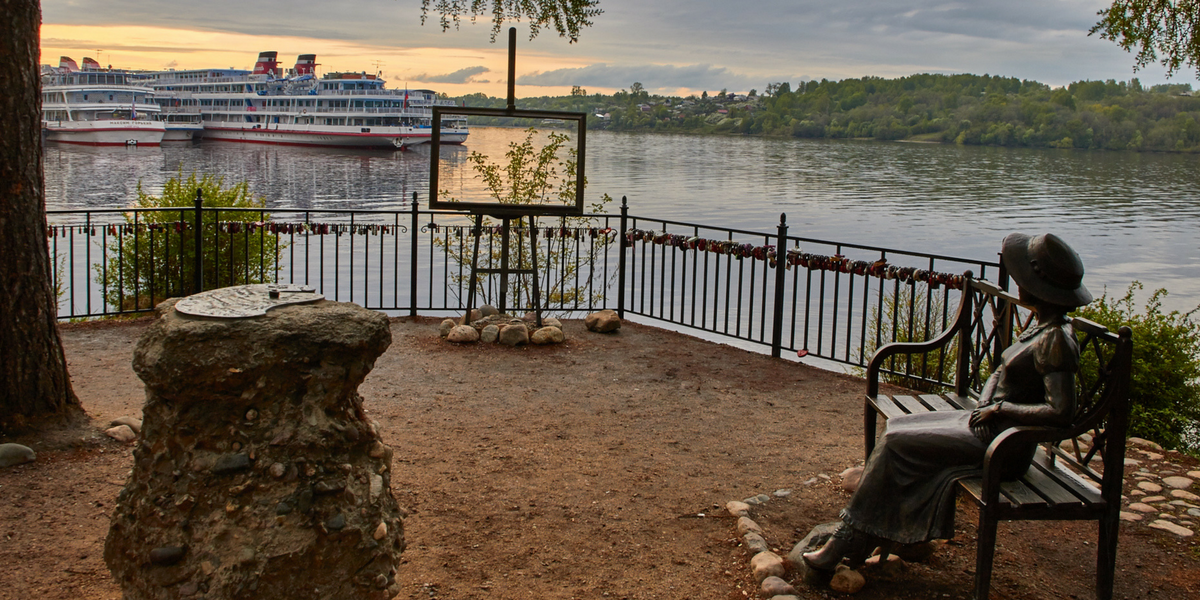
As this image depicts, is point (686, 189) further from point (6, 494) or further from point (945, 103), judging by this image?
point (6, 494)

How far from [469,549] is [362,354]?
1293mm

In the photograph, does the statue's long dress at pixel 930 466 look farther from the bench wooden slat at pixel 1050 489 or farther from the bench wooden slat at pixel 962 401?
the bench wooden slat at pixel 962 401

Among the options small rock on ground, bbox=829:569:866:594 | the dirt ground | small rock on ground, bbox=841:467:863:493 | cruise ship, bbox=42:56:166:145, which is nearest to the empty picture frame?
the dirt ground

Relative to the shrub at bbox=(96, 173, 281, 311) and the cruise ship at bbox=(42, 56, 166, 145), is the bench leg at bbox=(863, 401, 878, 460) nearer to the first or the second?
the shrub at bbox=(96, 173, 281, 311)

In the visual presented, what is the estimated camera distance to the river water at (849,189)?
24.4m

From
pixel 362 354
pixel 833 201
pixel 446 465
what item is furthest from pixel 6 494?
pixel 833 201

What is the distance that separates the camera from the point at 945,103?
191 ft

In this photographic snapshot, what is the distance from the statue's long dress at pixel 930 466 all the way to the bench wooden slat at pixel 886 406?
33 centimetres

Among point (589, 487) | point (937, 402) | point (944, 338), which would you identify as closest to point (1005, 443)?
point (937, 402)

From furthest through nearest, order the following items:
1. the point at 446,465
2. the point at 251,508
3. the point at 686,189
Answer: the point at 686,189 < the point at 446,465 < the point at 251,508

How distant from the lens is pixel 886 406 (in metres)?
4.36

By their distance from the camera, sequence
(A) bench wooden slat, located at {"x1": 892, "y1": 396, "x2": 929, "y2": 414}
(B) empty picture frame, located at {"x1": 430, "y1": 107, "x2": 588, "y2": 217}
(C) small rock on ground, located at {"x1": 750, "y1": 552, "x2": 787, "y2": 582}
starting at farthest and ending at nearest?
(B) empty picture frame, located at {"x1": 430, "y1": 107, "x2": 588, "y2": 217}, (A) bench wooden slat, located at {"x1": 892, "y1": 396, "x2": 929, "y2": 414}, (C) small rock on ground, located at {"x1": 750, "y1": 552, "x2": 787, "y2": 582}

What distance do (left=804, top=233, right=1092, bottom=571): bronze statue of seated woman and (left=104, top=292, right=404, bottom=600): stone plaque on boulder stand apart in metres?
1.90

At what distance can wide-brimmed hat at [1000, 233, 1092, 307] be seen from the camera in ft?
11.5
